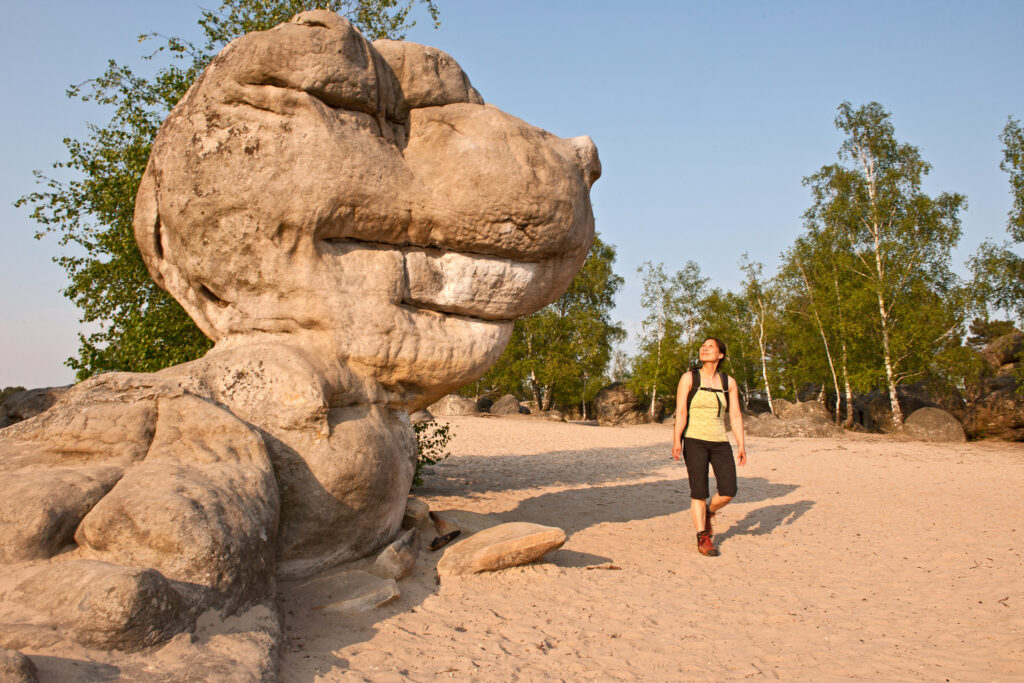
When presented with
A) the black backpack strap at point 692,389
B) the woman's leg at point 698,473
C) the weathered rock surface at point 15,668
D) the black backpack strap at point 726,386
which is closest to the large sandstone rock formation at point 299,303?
the weathered rock surface at point 15,668

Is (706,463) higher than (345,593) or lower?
higher

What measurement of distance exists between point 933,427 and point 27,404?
23504 millimetres

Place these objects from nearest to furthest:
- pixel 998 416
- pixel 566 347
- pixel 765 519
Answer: pixel 765 519, pixel 998 416, pixel 566 347

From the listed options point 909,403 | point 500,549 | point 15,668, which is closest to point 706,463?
point 500,549

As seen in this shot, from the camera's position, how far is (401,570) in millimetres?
5520

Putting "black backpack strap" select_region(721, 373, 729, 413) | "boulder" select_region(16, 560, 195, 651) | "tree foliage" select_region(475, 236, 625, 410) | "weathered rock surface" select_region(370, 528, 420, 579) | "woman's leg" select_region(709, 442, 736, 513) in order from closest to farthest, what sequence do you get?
1. "boulder" select_region(16, 560, 195, 651)
2. "weathered rock surface" select_region(370, 528, 420, 579)
3. "woman's leg" select_region(709, 442, 736, 513)
4. "black backpack strap" select_region(721, 373, 729, 413)
5. "tree foliage" select_region(475, 236, 625, 410)

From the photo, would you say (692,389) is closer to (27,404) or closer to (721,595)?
(721,595)

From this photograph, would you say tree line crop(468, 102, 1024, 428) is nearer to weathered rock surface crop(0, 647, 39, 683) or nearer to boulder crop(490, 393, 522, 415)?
boulder crop(490, 393, 522, 415)

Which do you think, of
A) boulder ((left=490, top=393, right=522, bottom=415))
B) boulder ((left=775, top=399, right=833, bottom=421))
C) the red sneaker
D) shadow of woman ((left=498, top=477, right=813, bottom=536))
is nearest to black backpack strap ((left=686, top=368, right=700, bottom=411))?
the red sneaker

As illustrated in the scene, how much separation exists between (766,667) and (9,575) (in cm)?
458

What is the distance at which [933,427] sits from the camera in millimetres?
21625

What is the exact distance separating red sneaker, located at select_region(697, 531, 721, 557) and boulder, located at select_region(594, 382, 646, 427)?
2426cm

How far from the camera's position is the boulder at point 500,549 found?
5.79m

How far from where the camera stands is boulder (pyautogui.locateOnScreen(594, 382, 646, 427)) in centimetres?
3197
